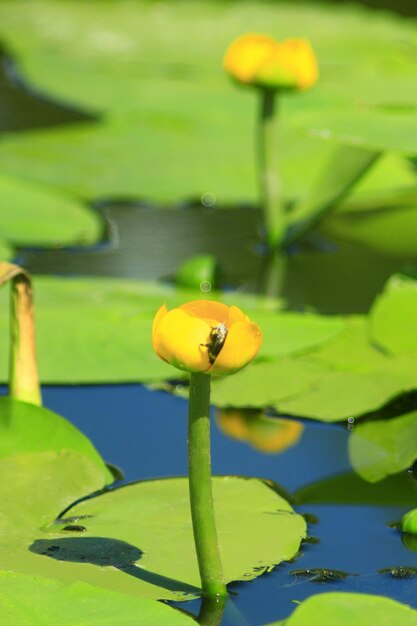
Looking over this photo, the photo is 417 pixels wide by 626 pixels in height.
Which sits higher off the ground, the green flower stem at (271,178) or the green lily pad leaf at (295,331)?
the green flower stem at (271,178)

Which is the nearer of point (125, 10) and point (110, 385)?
point (110, 385)

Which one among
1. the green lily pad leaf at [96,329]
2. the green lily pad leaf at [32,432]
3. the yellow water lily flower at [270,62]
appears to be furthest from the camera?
the yellow water lily flower at [270,62]

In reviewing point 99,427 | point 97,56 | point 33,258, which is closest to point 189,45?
point 97,56

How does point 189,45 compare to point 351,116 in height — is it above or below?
above

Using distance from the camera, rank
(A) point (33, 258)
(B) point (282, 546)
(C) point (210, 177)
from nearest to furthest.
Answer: (B) point (282, 546)
(A) point (33, 258)
(C) point (210, 177)

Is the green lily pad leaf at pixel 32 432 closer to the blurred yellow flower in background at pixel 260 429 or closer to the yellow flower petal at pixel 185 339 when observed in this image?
the blurred yellow flower in background at pixel 260 429

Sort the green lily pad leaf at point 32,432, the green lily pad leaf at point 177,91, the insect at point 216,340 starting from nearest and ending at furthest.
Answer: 1. the insect at point 216,340
2. the green lily pad leaf at point 32,432
3. the green lily pad leaf at point 177,91

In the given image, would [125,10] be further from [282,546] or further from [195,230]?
[282,546]

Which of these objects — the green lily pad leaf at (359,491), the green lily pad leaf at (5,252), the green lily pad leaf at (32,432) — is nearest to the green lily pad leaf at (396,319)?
→ the green lily pad leaf at (359,491)
